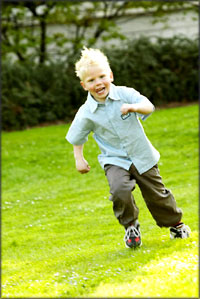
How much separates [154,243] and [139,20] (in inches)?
661

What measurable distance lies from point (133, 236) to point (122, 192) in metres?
0.46

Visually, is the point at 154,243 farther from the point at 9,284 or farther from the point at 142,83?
the point at 142,83

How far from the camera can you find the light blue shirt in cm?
452

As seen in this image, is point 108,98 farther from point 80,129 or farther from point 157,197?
point 157,197

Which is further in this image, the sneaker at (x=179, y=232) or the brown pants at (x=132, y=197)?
the sneaker at (x=179, y=232)

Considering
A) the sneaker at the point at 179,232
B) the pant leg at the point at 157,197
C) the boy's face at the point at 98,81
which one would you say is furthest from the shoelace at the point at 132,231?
the boy's face at the point at 98,81

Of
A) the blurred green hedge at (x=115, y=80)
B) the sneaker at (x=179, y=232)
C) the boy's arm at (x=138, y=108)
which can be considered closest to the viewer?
the boy's arm at (x=138, y=108)

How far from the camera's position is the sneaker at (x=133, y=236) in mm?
4664

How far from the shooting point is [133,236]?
4680mm

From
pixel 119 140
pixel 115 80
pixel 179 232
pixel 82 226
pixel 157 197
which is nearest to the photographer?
pixel 119 140

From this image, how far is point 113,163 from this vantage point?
4621 mm

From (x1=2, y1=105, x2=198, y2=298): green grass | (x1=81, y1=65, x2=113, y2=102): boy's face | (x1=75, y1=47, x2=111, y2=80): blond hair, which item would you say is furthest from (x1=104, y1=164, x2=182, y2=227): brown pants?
(x1=75, y1=47, x2=111, y2=80): blond hair

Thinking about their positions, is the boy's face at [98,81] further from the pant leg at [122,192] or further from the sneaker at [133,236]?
the sneaker at [133,236]

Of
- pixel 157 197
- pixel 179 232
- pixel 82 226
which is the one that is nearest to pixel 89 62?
pixel 157 197
